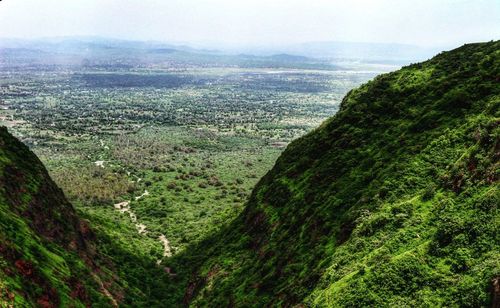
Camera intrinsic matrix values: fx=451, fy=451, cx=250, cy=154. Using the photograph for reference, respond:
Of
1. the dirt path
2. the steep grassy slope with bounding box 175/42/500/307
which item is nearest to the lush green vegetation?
the steep grassy slope with bounding box 175/42/500/307

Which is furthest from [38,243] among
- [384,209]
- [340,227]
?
[384,209]

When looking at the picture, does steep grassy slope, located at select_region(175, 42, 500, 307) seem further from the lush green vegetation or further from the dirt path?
the dirt path

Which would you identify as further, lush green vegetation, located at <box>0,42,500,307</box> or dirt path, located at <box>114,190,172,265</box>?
dirt path, located at <box>114,190,172,265</box>

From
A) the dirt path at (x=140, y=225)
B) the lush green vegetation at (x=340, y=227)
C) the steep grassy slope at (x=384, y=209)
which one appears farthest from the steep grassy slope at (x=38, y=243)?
the dirt path at (x=140, y=225)

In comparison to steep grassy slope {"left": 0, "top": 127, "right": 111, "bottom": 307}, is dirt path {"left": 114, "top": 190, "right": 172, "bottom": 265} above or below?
below

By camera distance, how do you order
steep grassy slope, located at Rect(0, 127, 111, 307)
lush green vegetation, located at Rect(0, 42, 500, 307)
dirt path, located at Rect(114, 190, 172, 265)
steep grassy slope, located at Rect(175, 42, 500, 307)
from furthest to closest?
1. dirt path, located at Rect(114, 190, 172, 265)
2. steep grassy slope, located at Rect(0, 127, 111, 307)
3. lush green vegetation, located at Rect(0, 42, 500, 307)
4. steep grassy slope, located at Rect(175, 42, 500, 307)
